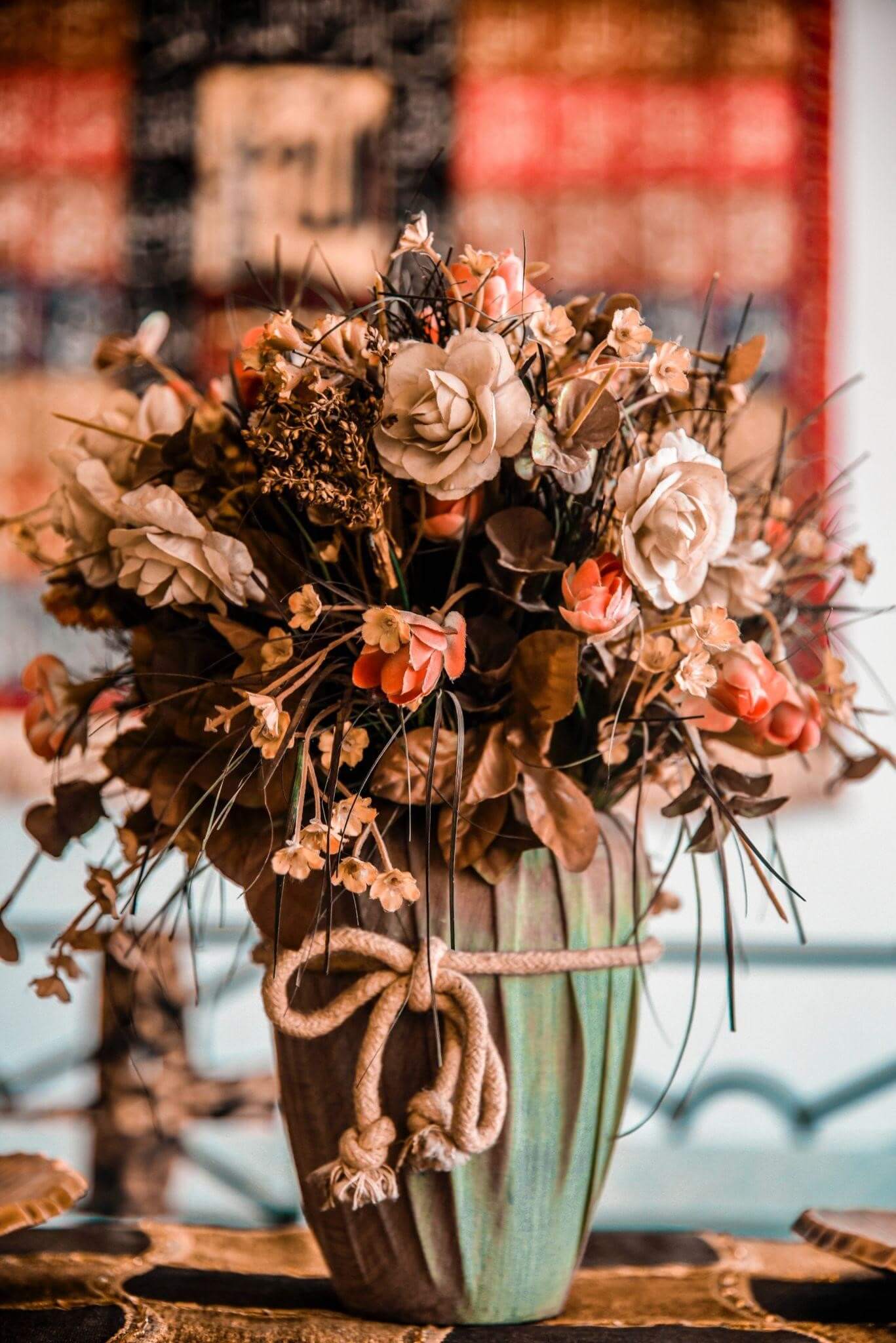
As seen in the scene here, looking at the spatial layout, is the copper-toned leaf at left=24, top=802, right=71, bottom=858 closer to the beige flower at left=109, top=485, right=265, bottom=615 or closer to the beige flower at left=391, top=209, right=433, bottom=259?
the beige flower at left=109, top=485, right=265, bottom=615

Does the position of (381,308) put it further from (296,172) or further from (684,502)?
(296,172)

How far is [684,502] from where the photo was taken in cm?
48

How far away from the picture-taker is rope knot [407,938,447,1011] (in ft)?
1.69

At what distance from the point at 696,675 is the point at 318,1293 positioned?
382 millimetres

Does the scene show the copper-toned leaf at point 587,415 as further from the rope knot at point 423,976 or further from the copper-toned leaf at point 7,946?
the copper-toned leaf at point 7,946

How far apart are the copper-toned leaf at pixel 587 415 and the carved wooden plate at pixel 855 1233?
0.41 metres

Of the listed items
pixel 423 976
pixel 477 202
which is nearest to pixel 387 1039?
pixel 423 976

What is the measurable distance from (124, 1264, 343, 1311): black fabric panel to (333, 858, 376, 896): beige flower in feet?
0.83

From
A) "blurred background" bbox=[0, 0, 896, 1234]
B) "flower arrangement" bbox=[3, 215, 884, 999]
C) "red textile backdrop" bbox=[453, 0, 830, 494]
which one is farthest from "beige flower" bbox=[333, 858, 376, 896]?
"red textile backdrop" bbox=[453, 0, 830, 494]

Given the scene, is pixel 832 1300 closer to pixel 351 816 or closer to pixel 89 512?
pixel 351 816

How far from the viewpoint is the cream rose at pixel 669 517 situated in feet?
1.58

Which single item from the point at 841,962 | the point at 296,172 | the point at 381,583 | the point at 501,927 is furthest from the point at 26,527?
the point at 296,172

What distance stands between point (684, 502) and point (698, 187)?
1.64 m

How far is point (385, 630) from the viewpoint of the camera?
46 cm
